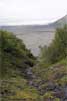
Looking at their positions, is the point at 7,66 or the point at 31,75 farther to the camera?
the point at 31,75

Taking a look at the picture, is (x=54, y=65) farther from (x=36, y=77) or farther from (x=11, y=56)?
(x=11, y=56)

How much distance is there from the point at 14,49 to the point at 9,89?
14.5 m

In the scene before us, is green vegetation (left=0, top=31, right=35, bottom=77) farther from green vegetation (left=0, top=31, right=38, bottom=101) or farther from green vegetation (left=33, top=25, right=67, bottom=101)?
green vegetation (left=33, top=25, right=67, bottom=101)

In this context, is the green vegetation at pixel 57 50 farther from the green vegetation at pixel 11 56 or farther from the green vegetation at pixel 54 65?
the green vegetation at pixel 11 56

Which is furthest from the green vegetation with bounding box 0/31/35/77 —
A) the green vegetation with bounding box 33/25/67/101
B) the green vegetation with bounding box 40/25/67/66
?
the green vegetation with bounding box 40/25/67/66

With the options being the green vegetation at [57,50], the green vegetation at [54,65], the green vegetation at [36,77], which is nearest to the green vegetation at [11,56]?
the green vegetation at [36,77]

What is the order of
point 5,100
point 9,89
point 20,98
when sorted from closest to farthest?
point 5,100
point 20,98
point 9,89

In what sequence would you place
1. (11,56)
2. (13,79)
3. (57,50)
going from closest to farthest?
1. (13,79)
2. (11,56)
3. (57,50)

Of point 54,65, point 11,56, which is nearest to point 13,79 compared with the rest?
point 54,65

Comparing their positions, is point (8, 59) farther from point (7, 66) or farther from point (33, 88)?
point (33, 88)

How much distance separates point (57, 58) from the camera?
31375 mm

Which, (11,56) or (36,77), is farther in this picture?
(11,56)

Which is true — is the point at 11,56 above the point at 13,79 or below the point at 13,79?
above

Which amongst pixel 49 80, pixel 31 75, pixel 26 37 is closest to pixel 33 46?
pixel 26 37
